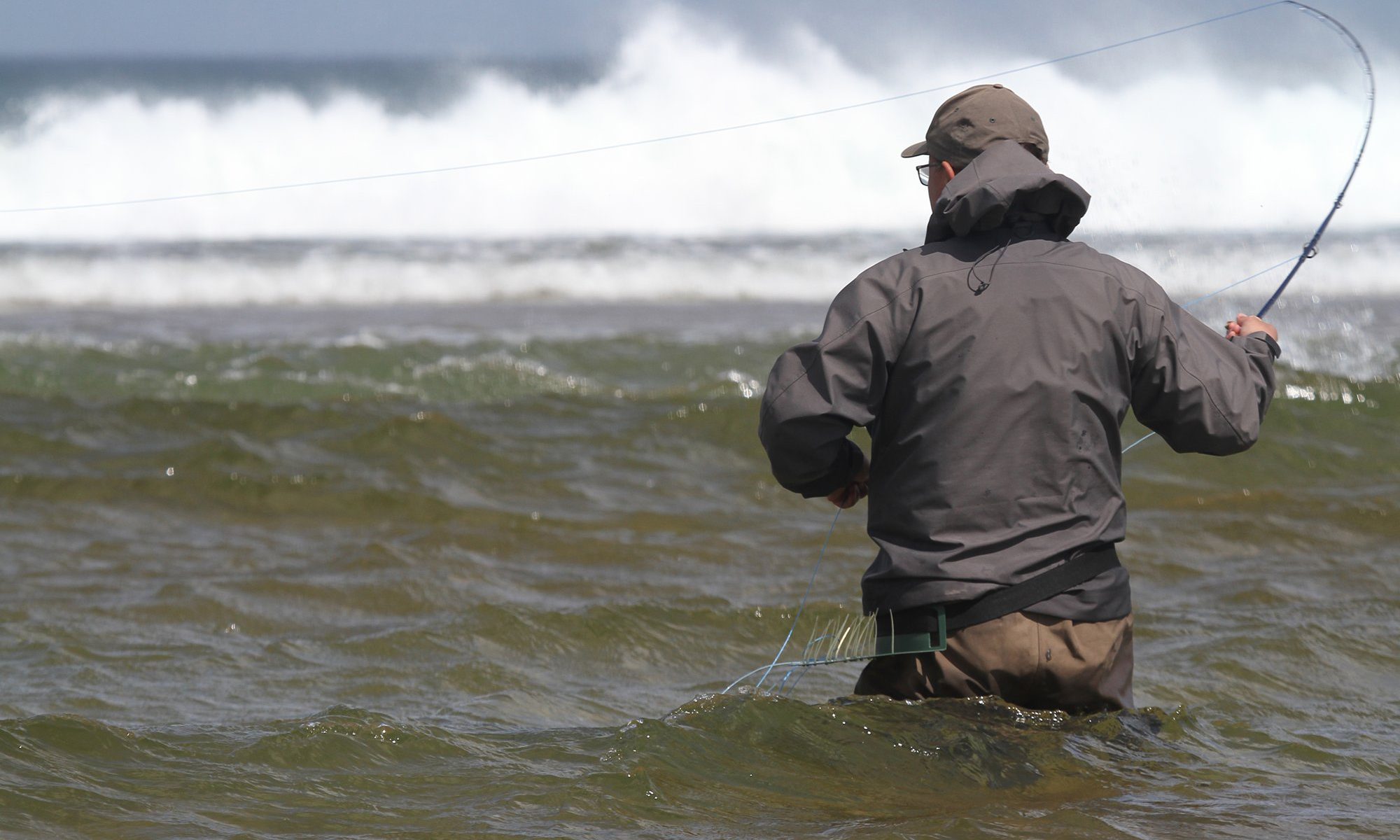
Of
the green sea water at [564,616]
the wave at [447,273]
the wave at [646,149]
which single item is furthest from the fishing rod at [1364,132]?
the wave at [447,273]

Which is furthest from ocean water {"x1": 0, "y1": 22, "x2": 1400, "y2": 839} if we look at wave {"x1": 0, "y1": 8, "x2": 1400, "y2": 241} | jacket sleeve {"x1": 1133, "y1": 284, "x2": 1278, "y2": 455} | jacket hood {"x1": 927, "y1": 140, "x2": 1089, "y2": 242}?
wave {"x1": 0, "y1": 8, "x2": 1400, "y2": 241}

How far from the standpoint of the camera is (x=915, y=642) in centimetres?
319

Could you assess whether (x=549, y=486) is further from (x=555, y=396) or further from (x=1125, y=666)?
(x=1125, y=666)

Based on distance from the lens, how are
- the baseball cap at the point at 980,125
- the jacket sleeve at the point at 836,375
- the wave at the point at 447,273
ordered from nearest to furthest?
the jacket sleeve at the point at 836,375
the baseball cap at the point at 980,125
the wave at the point at 447,273

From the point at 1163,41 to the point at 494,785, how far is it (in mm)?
31859

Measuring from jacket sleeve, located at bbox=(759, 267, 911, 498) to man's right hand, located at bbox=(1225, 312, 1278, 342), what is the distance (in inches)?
34.1

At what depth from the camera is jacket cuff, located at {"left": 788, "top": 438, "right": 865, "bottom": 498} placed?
10.4 ft

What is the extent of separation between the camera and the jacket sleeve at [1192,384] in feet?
10.3

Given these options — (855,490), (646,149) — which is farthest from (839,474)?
(646,149)

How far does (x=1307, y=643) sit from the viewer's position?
5113 millimetres

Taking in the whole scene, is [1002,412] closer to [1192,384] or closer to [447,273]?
[1192,384]

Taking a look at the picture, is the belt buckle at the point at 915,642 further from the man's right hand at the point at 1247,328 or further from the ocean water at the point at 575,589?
the man's right hand at the point at 1247,328

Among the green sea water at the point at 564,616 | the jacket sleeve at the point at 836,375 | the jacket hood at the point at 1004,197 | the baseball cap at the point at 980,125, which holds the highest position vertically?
the baseball cap at the point at 980,125

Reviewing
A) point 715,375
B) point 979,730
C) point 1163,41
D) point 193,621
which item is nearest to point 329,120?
point 1163,41
